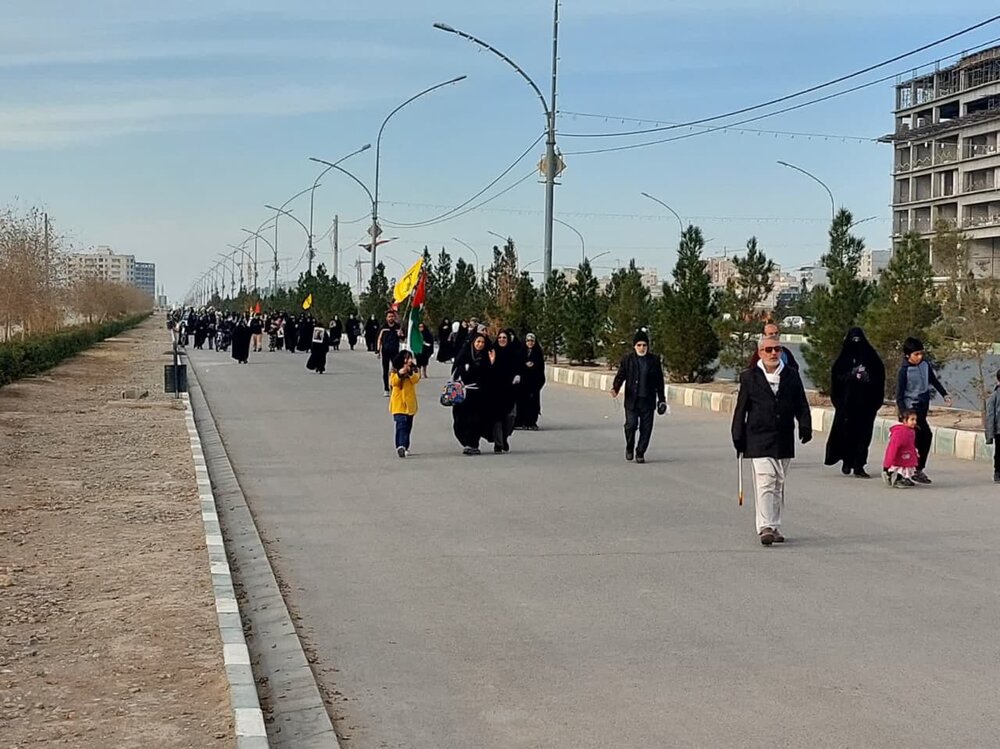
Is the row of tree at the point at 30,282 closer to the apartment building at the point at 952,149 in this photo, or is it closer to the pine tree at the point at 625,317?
the pine tree at the point at 625,317

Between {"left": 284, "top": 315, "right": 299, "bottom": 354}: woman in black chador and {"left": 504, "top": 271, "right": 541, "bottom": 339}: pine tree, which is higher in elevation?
{"left": 504, "top": 271, "right": 541, "bottom": 339}: pine tree

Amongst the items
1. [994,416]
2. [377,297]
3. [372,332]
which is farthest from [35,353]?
[377,297]

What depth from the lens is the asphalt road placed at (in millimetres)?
5621

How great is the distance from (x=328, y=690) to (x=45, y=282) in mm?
40950

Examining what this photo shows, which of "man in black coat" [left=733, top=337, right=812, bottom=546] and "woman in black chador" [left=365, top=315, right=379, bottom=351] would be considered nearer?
"man in black coat" [left=733, top=337, right=812, bottom=546]

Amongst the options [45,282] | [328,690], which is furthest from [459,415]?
[45,282]

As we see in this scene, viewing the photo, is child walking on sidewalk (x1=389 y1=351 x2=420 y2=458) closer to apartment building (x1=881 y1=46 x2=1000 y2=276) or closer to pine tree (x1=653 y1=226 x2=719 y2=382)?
pine tree (x1=653 y1=226 x2=719 y2=382)

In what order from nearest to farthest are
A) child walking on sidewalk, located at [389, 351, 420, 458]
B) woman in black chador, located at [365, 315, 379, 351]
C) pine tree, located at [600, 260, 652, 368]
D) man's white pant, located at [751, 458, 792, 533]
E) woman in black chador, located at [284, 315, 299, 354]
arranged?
1. man's white pant, located at [751, 458, 792, 533]
2. child walking on sidewalk, located at [389, 351, 420, 458]
3. pine tree, located at [600, 260, 652, 368]
4. woman in black chador, located at [365, 315, 379, 351]
5. woman in black chador, located at [284, 315, 299, 354]

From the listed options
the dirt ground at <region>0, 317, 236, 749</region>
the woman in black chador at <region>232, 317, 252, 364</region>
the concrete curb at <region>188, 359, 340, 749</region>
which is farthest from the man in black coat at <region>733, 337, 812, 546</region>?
the woman in black chador at <region>232, 317, 252, 364</region>

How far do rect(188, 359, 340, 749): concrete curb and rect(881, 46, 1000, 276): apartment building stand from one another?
256 feet

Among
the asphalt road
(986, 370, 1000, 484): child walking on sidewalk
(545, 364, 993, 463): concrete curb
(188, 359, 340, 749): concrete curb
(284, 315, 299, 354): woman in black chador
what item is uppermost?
(284, 315, 299, 354): woman in black chador

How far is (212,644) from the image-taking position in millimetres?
Result: 6816

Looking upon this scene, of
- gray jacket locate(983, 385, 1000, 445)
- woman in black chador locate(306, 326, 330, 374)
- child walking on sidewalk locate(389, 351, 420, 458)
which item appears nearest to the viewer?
gray jacket locate(983, 385, 1000, 445)

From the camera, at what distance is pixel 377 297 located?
6788 centimetres
